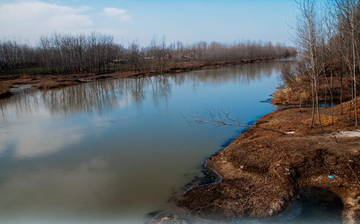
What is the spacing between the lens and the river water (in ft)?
20.1

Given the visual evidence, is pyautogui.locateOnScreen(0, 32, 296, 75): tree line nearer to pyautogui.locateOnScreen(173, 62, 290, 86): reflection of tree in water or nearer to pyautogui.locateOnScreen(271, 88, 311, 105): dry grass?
pyautogui.locateOnScreen(173, 62, 290, 86): reflection of tree in water

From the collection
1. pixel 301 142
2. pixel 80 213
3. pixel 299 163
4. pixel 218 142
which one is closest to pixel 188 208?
pixel 80 213

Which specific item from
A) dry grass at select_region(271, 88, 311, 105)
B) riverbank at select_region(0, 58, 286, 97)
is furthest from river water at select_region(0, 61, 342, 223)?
riverbank at select_region(0, 58, 286, 97)

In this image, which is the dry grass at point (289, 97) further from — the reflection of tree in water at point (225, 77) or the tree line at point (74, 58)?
the tree line at point (74, 58)

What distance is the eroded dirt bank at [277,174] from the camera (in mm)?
5258

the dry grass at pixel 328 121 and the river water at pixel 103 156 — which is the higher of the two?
the dry grass at pixel 328 121

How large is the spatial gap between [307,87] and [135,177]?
13.2 metres

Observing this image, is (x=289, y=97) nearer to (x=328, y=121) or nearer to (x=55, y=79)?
(x=328, y=121)

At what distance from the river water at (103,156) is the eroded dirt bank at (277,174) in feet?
2.71

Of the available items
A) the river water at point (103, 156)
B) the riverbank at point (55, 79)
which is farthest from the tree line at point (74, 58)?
the river water at point (103, 156)

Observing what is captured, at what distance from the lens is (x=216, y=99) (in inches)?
733

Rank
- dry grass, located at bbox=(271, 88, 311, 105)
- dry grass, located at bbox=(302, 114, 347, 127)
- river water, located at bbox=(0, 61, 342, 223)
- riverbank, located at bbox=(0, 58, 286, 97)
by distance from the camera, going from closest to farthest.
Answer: river water, located at bbox=(0, 61, 342, 223), dry grass, located at bbox=(302, 114, 347, 127), dry grass, located at bbox=(271, 88, 311, 105), riverbank, located at bbox=(0, 58, 286, 97)

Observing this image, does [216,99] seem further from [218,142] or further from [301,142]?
[301,142]

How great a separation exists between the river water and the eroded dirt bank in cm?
83
